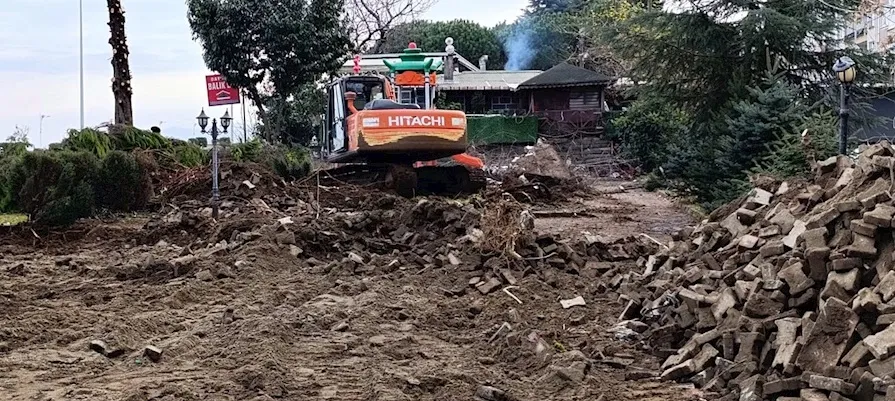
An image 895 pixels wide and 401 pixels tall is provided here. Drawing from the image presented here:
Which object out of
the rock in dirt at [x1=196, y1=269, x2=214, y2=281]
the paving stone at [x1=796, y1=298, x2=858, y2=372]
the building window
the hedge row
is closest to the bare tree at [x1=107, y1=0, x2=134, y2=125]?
the hedge row

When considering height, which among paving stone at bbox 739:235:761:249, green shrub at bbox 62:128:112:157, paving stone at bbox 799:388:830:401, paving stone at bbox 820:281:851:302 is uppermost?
green shrub at bbox 62:128:112:157

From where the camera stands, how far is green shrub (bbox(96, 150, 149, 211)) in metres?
13.7

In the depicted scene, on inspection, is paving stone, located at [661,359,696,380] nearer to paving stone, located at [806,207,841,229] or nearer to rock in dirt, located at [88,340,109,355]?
paving stone, located at [806,207,841,229]

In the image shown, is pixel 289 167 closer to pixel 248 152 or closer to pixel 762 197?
pixel 248 152

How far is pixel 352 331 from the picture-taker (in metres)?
6.12

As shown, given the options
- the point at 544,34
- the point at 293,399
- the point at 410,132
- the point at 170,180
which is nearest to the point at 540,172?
the point at 410,132

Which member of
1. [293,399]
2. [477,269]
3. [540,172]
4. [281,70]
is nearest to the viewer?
[293,399]

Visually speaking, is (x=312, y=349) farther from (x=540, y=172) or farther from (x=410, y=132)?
(x=540, y=172)

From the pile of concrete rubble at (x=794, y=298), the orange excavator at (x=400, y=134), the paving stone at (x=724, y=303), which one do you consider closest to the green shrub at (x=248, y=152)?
the orange excavator at (x=400, y=134)

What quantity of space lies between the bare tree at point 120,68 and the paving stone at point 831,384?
54.1 feet

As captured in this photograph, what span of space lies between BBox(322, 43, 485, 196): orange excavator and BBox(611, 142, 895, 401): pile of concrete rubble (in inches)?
295

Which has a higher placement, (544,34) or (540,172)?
(544,34)

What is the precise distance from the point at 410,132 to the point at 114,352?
8.60 m

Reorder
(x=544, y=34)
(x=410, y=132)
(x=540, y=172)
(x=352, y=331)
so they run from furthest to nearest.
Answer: (x=544, y=34) < (x=540, y=172) < (x=410, y=132) < (x=352, y=331)
